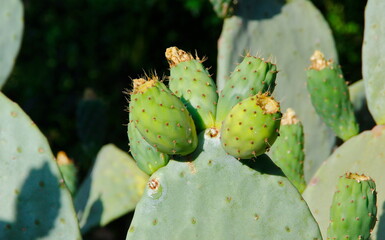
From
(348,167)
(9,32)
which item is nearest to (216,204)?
(348,167)

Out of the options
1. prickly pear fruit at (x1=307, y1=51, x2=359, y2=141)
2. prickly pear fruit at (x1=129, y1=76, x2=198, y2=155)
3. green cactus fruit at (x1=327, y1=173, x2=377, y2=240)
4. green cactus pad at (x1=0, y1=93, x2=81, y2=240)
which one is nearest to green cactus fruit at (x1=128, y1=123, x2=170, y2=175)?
prickly pear fruit at (x1=129, y1=76, x2=198, y2=155)

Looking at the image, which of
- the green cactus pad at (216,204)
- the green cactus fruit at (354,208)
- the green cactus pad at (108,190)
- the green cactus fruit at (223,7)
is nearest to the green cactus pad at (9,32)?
the green cactus pad at (108,190)

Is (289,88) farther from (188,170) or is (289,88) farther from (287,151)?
(188,170)

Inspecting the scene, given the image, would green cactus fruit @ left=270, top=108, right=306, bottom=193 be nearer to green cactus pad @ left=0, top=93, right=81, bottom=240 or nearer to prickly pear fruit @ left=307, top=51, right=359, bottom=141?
prickly pear fruit @ left=307, top=51, right=359, bottom=141

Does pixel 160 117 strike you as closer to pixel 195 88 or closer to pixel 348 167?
pixel 195 88

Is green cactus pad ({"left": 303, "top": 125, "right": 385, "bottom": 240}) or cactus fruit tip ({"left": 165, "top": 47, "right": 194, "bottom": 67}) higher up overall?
cactus fruit tip ({"left": 165, "top": 47, "right": 194, "bottom": 67})
